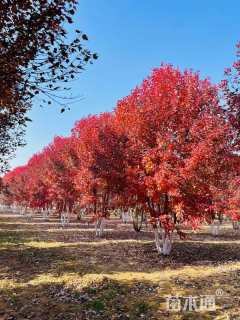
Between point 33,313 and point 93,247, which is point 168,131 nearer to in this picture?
point 93,247

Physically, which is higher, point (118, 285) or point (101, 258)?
point (101, 258)

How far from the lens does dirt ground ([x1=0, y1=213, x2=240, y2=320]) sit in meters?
14.3

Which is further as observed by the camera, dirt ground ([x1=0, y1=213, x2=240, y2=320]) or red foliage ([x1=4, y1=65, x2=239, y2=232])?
red foliage ([x1=4, y1=65, x2=239, y2=232])

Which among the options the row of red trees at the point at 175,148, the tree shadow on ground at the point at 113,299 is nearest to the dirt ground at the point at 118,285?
the tree shadow on ground at the point at 113,299

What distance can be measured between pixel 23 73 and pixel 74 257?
17.0 metres

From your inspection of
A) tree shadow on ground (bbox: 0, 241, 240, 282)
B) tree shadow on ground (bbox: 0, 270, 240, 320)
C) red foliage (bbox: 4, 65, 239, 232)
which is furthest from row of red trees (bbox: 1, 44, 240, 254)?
tree shadow on ground (bbox: 0, 270, 240, 320)

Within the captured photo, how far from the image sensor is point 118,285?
17.6 m

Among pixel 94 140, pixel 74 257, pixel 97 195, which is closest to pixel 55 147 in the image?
pixel 97 195

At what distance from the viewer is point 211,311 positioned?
547 inches

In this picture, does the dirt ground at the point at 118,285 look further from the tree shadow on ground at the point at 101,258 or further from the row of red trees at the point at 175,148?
the row of red trees at the point at 175,148

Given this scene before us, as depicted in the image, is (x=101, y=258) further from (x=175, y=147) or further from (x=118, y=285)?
(x=175, y=147)

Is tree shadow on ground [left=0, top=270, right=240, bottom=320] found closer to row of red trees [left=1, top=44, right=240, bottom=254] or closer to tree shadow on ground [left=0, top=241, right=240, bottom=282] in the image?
tree shadow on ground [left=0, top=241, right=240, bottom=282]

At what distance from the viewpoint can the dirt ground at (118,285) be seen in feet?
46.8

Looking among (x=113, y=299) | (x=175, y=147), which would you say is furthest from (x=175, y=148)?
(x=113, y=299)
